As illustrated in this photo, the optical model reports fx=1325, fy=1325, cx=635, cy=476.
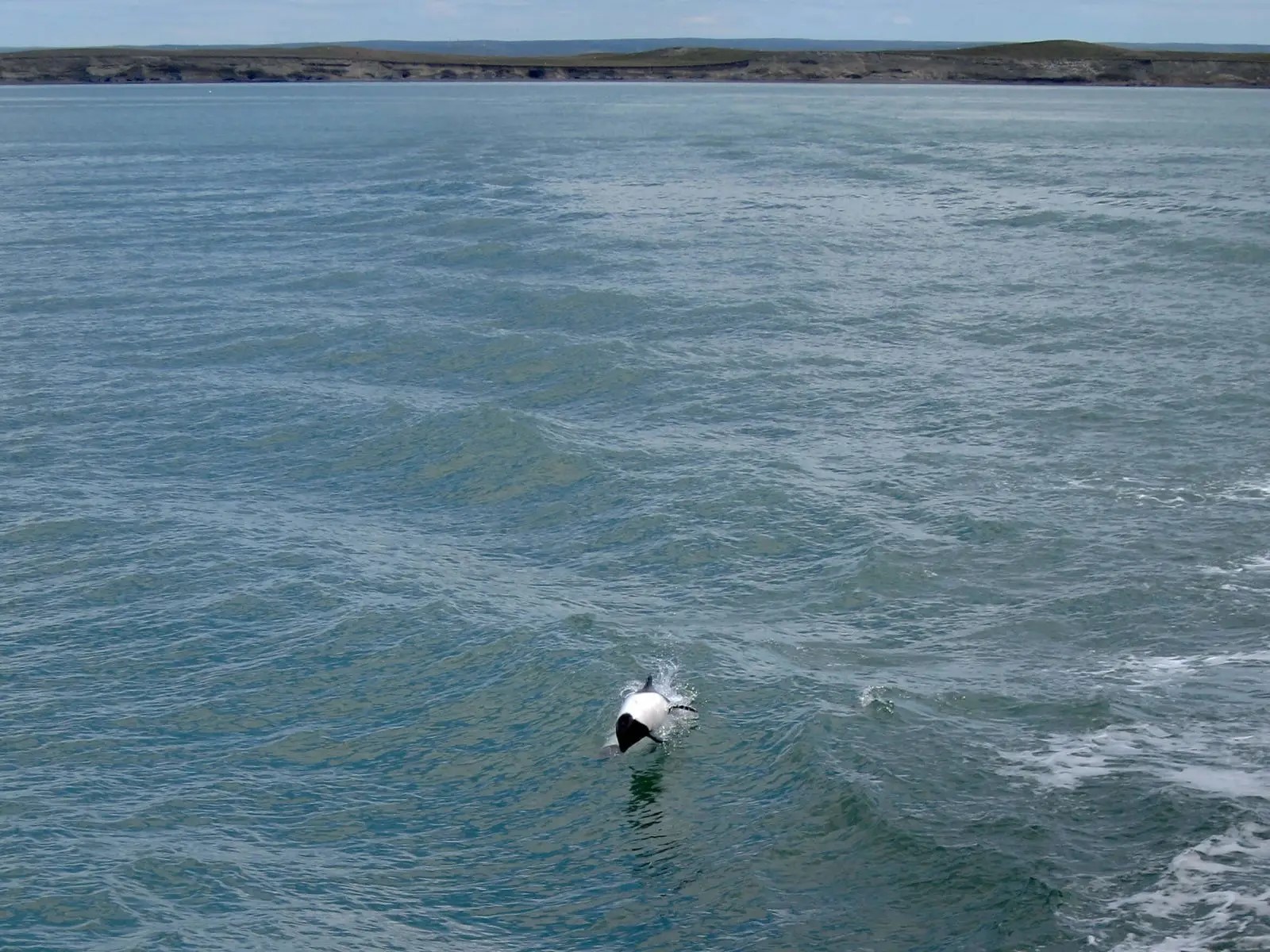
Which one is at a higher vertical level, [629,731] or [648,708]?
[648,708]

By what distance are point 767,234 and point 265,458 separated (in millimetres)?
Result: 44065

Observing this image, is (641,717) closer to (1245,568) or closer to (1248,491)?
(1245,568)

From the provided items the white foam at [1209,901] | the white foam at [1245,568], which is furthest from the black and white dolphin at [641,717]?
the white foam at [1245,568]

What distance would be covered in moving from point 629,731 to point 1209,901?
9.68 m

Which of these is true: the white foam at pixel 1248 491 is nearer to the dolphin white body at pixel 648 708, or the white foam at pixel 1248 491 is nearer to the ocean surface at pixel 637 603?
the ocean surface at pixel 637 603

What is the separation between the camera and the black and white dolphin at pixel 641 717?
23641 mm

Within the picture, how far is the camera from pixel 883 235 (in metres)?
76.7

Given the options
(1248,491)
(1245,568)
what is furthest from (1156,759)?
(1248,491)

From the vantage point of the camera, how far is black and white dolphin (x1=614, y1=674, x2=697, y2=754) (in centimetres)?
2364

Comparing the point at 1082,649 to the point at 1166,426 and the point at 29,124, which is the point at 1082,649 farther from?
the point at 29,124

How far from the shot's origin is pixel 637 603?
30000mm

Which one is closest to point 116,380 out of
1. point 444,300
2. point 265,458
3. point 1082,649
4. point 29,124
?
point 265,458

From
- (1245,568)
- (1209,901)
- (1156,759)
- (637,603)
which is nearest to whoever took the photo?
(1209,901)

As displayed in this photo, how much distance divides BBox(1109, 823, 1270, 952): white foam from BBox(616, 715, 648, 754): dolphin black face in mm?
8355
